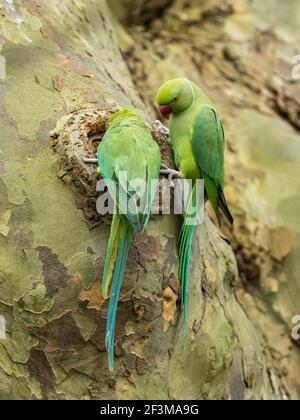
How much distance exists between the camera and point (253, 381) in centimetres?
313

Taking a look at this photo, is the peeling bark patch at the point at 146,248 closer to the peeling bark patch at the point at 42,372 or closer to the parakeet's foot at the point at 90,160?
the parakeet's foot at the point at 90,160

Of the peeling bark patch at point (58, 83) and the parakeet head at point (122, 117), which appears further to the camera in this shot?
the peeling bark patch at point (58, 83)

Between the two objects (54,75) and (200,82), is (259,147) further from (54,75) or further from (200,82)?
(54,75)

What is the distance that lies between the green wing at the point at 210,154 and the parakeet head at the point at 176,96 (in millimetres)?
109

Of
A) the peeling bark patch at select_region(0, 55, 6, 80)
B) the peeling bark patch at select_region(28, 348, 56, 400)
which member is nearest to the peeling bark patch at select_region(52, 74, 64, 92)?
the peeling bark patch at select_region(0, 55, 6, 80)

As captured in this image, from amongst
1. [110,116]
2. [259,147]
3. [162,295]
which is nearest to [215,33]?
[259,147]

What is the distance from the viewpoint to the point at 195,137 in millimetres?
2986

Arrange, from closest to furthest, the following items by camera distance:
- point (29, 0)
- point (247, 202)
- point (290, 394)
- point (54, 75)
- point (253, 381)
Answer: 1. point (54, 75)
2. point (29, 0)
3. point (253, 381)
4. point (290, 394)
5. point (247, 202)

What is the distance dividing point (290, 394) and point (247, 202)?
119 centimetres

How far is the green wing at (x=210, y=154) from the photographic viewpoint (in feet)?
9.73

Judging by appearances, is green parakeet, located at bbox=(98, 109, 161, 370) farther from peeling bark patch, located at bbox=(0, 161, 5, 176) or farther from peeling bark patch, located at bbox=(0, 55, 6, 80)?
peeling bark patch, located at bbox=(0, 55, 6, 80)

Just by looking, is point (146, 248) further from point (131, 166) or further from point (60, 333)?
point (60, 333)

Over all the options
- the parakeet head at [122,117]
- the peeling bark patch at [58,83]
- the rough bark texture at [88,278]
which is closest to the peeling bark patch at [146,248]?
the rough bark texture at [88,278]

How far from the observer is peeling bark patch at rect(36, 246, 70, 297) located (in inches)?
92.7
